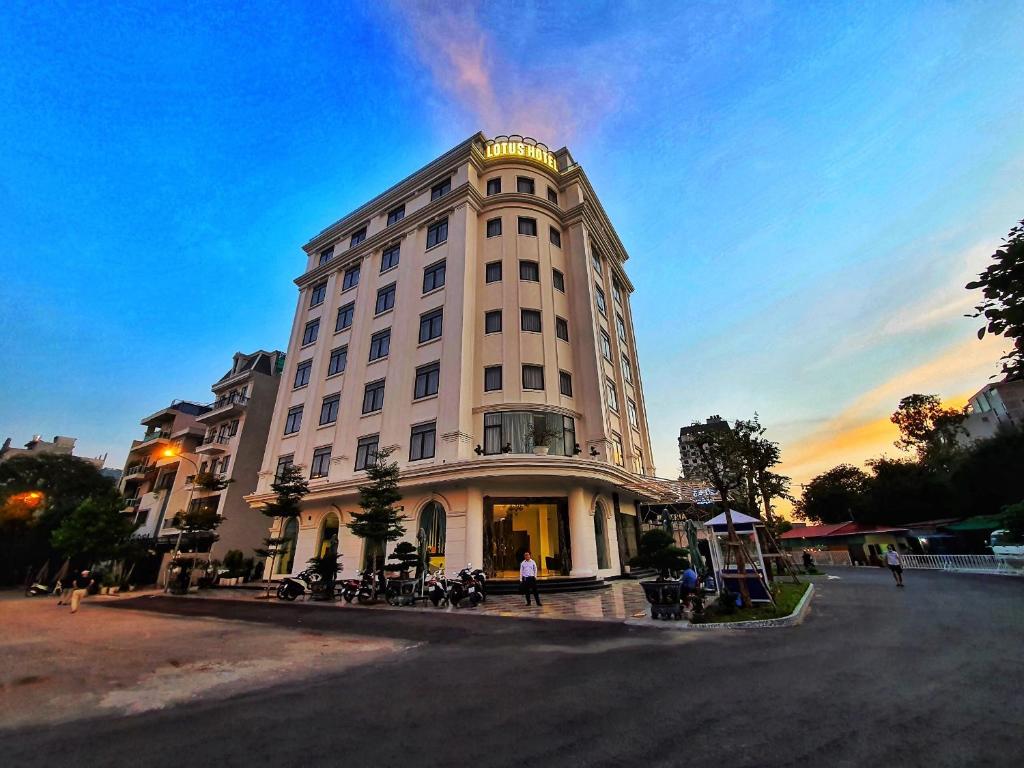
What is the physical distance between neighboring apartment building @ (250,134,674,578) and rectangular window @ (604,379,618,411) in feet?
0.54

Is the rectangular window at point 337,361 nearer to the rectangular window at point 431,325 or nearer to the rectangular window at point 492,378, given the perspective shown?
the rectangular window at point 431,325

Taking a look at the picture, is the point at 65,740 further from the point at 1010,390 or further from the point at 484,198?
the point at 1010,390

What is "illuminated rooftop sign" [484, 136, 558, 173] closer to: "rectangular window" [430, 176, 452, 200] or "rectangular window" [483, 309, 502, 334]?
"rectangular window" [430, 176, 452, 200]

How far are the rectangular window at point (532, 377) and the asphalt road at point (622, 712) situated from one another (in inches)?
579

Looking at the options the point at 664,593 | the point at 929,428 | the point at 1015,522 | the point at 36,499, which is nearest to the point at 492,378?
the point at 664,593

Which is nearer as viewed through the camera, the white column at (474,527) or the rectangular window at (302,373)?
the white column at (474,527)

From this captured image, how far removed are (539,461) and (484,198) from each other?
16977 millimetres

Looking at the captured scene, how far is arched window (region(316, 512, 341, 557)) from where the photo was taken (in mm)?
23047

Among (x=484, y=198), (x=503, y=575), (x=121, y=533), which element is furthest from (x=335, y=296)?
(x=503, y=575)

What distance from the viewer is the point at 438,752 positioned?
3.98 metres

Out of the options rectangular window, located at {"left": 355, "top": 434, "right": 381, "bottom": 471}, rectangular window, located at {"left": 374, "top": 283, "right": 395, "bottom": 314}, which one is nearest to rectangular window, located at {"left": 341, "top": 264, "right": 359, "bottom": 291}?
rectangular window, located at {"left": 374, "top": 283, "right": 395, "bottom": 314}

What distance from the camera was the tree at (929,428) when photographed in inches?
1788

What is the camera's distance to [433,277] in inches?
1024

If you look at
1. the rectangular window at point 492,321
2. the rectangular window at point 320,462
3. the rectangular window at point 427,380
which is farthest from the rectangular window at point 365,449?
the rectangular window at point 492,321
